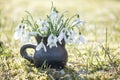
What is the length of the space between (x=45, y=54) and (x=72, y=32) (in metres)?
0.46

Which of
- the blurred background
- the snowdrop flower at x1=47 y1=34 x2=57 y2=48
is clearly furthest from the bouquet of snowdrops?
the blurred background

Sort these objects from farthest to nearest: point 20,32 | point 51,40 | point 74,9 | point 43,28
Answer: point 74,9, point 20,32, point 43,28, point 51,40

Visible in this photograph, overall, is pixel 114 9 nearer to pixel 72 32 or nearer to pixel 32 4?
pixel 32 4

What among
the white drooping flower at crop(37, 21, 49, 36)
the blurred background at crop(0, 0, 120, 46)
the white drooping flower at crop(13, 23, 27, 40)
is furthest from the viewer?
the blurred background at crop(0, 0, 120, 46)

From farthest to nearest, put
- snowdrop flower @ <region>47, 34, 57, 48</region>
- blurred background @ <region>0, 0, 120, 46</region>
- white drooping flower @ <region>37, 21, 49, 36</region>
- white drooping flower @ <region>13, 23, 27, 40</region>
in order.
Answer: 1. blurred background @ <region>0, 0, 120, 46</region>
2. white drooping flower @ <region>13, 23, 27, 40</region>
3. white drooping flower @ <region>37, 21, 49, 36</region>
4. snowdrop flower @ <region>47, 34, 57, 48</region>

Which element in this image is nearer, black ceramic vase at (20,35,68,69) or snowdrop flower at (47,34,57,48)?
snowdrop flower at (47,34,57,48)

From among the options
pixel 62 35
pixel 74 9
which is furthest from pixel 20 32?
pixel 74 9

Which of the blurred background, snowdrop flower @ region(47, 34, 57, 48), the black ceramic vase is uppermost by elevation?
the blurred background

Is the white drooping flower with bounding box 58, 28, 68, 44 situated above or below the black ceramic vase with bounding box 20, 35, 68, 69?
above

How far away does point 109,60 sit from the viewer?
6.11m

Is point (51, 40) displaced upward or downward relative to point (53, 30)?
downward

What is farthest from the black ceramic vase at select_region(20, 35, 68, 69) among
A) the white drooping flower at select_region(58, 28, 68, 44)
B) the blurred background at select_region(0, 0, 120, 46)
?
the blurred background at select_region(0, 0, 120, 46)

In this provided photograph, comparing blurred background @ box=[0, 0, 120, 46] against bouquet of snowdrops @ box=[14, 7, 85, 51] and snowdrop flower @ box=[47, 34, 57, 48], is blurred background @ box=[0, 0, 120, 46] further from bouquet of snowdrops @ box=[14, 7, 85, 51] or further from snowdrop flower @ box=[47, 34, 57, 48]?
snowdrop flower @ box=[47, 34, 57, 48]

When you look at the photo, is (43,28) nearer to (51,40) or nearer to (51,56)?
(51,40)
